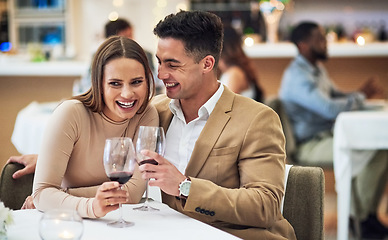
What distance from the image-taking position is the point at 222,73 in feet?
13.8

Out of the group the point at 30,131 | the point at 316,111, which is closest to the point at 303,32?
the point at 316,111

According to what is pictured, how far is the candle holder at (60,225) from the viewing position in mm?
1133

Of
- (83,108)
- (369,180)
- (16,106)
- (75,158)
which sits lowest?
(369,180)

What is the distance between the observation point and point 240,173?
180cm

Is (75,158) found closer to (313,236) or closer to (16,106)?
(313,236)

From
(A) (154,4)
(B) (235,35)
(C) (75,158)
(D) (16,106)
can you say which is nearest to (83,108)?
(C) (75,158)

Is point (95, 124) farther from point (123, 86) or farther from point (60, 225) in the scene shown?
point (60, 225)

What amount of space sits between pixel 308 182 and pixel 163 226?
625mm

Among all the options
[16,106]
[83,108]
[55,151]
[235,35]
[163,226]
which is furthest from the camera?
[16,106]

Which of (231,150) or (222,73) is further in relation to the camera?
(222,73)

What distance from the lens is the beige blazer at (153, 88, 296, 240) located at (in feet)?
5.41

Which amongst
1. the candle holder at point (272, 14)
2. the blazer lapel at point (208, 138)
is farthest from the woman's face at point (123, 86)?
the candle holder at point (272, 14)

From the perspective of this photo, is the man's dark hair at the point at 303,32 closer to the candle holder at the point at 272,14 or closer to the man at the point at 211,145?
the candle holder at the point at 272,14

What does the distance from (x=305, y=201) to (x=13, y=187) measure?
1030 millimetres
